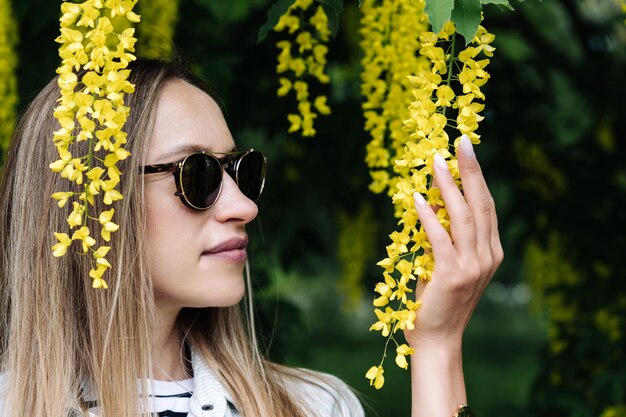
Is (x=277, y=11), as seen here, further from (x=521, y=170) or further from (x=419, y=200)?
(x=521, y=170)

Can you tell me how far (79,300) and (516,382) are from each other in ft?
25.9

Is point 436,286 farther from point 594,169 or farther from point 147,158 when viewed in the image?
point 594,169

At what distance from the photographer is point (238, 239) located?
199 cm

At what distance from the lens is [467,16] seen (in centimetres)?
159

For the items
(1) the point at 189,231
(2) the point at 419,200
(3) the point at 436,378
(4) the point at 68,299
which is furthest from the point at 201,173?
(3) the point at 436,378

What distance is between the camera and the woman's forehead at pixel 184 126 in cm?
197

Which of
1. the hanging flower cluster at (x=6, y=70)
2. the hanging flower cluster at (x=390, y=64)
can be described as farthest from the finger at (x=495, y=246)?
the hanging flower cluster at (x=6, y=70)

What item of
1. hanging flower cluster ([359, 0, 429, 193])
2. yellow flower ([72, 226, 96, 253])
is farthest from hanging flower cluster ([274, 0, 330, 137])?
yellow flower ([72, 226, 96, 253])

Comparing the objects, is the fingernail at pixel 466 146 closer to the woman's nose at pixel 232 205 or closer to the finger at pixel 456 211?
the finger at pixel 456 211

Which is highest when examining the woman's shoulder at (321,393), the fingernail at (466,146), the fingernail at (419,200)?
the fingernail at (466,146)

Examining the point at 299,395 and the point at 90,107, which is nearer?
the point at 90,107

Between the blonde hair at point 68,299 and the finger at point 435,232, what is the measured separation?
64 cm

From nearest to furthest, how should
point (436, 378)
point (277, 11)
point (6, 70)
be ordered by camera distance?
point (436, 378)
point (277, 11)
point (6, 70)

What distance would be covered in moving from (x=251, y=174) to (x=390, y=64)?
478 millimetres
